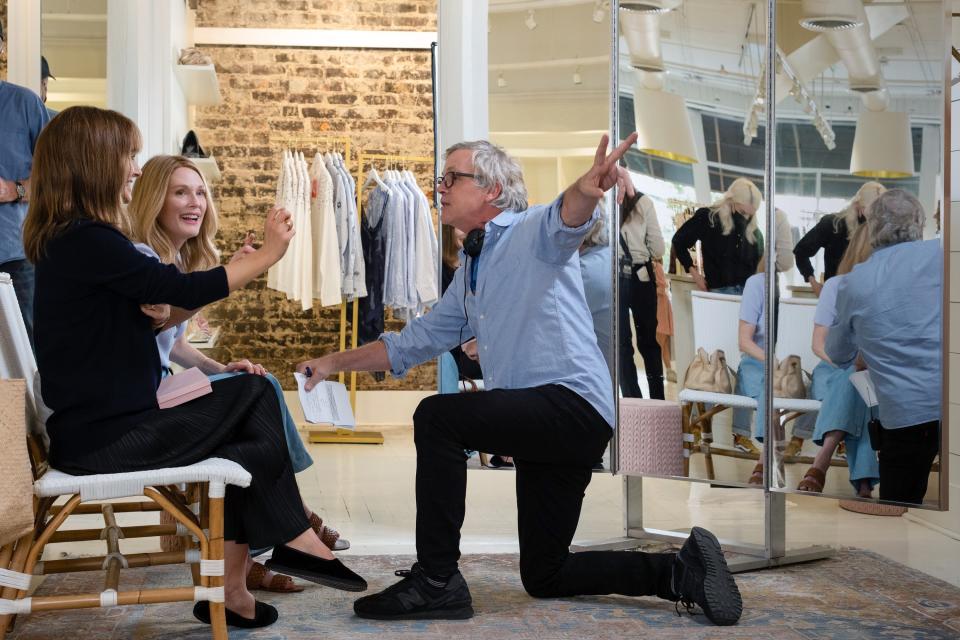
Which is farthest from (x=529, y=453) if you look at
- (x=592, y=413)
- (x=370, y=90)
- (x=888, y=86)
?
(x=370, y=90)

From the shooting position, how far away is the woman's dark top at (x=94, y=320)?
2.28m

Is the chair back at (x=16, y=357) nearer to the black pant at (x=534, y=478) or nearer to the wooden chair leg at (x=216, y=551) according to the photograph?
the wooden chair leg at (x=216, y=551)

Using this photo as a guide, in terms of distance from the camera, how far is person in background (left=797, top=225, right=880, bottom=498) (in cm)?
318

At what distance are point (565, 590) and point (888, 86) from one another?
67.0 inches

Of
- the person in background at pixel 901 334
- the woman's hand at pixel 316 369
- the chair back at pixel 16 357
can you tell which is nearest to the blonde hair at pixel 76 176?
the chair back at pixel 16 357

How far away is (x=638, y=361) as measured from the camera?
3.62 m

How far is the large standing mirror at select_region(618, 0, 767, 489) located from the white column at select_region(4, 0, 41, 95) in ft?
7.49

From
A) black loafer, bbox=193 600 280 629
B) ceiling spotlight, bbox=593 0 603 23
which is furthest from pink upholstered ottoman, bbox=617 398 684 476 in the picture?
black loafer, bbox=193 600 280 629

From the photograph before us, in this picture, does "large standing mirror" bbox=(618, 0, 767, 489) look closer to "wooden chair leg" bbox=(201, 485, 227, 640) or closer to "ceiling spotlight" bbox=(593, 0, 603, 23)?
"ceiling spotlight" bbox=(593, 0, 603, 23)

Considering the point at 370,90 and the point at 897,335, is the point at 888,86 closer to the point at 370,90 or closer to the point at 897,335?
the point at 897,335

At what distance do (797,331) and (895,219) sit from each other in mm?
439

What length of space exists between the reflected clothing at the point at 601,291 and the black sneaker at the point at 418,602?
120 centimetres

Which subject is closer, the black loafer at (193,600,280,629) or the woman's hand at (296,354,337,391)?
the black loafer at (193,600,280,629)

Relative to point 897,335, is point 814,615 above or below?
below
